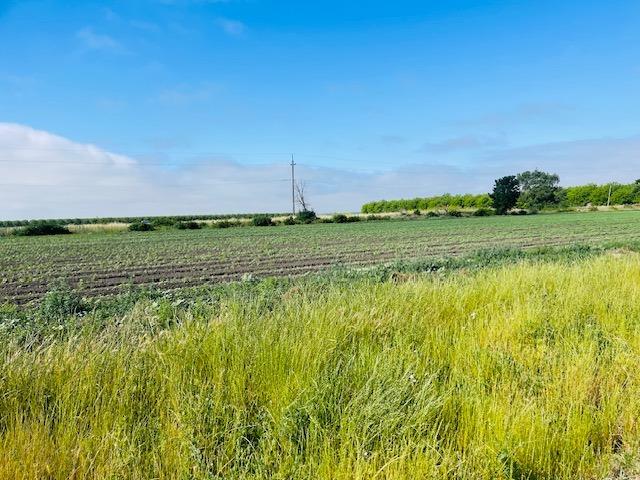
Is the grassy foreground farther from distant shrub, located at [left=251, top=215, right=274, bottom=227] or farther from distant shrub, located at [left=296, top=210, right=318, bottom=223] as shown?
distant shrub, located at [left=296, top=210, right=318, bottom=223]

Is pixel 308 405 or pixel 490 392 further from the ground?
pixel 308 405

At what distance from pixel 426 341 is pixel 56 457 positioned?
3.23m

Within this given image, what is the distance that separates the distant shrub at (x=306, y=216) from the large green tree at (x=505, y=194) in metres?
46.8

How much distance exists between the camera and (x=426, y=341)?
14.0 ft

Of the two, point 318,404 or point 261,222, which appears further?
point 261,222

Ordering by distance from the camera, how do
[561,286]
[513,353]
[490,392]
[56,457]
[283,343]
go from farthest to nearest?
[561,286]
[513,353]
[283,343]
[490,392]
[56,457]

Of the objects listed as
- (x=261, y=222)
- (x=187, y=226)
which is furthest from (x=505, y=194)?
(x=187, y=226)

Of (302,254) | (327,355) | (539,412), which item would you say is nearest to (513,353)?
(539,412)

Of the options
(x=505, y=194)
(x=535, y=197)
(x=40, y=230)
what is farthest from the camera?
(x=535, y=197)

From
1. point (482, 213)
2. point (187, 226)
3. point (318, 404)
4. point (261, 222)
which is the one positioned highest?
point (482, 213)

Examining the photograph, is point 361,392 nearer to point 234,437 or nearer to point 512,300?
point 234,437

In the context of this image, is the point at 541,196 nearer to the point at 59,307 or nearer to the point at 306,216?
the point at 306,216

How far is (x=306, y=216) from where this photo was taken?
237 ft

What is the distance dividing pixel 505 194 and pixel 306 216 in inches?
2020
